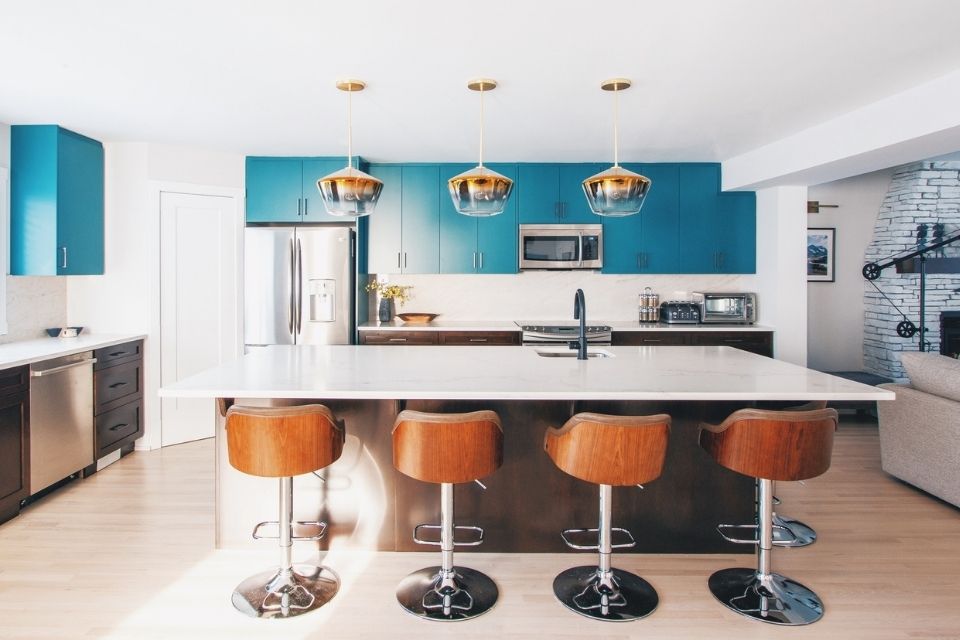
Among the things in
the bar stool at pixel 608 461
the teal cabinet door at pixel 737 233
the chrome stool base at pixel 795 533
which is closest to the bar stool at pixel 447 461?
the bar stool at pixel 608 461

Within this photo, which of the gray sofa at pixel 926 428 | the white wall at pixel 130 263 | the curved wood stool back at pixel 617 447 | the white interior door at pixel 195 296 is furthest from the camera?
the white interior door at pixel 195 296

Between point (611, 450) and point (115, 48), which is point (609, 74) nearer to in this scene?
point (611, 450)

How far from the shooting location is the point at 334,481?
278cm

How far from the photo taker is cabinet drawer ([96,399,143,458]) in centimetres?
397

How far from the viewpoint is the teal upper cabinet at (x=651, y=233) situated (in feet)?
17.3

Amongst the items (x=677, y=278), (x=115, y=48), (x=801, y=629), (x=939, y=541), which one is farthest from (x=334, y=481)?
(x=677, y=278)

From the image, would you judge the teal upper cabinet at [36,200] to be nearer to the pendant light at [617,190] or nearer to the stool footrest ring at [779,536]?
the pendant light at [617,190]

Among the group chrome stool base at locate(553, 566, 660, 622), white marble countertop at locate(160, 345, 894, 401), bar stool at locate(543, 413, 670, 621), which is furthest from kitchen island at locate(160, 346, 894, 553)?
bar stool at locate(543, 413, 670, 621)

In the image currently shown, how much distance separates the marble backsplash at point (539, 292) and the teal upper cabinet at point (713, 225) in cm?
26

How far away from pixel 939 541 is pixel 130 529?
4151mm

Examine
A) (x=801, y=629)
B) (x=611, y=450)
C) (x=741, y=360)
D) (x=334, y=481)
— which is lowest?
(x=801, y=629)

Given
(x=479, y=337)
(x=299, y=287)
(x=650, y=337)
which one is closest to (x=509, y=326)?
(x=479, y=337)

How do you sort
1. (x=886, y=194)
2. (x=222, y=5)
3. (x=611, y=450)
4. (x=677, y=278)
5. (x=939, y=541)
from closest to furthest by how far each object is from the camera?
(x=611, y=450) → (x=222, y=5) → (x=939, y=541) → (x=677, y=278) → (x=886, y=194)

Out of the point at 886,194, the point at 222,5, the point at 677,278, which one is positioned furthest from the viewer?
the point at 886,194
